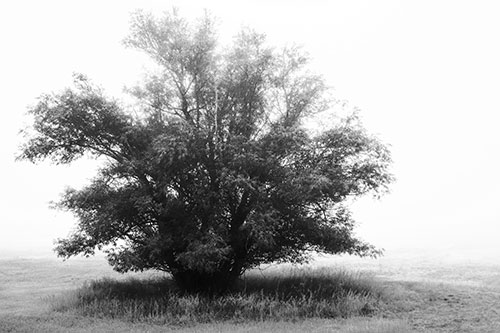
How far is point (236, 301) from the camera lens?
21.4 meters

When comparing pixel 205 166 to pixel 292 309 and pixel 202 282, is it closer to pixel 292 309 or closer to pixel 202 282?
pixel 202 282

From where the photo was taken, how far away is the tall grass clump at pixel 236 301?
2000 centimetres

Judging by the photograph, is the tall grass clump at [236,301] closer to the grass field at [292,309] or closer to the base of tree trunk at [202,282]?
the grass field at [292,309]

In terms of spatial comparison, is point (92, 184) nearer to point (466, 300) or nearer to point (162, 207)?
point (162, 207)

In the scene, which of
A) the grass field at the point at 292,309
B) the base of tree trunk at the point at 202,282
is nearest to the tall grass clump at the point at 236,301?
the grass field at the point at 292,309

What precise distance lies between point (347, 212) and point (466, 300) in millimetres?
7290

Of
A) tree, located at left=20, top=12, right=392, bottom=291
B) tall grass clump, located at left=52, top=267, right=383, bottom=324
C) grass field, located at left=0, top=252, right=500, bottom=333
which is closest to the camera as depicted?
grass field, located at left=0, top=252, right=500, bottom=333

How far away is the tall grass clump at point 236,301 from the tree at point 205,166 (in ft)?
5.10

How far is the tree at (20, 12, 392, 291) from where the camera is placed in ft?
75.2

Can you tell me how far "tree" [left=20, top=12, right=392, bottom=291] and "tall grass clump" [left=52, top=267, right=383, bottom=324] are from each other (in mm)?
1554

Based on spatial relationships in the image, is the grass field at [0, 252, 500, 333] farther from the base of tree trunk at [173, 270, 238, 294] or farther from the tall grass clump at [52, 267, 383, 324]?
the base of tree trunk at [173, 270, 238, 294]

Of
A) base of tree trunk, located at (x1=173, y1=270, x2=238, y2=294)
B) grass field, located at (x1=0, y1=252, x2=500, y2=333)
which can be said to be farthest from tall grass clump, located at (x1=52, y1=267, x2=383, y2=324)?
base of tree trunk, located at (x1=173, y1=270, x2=238, y2=294)

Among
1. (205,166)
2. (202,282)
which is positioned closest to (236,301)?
(202,282)

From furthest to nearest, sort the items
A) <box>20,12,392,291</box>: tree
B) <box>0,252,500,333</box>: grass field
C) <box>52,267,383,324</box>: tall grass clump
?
<box>20,12,392,291</box>: tree → <box>52,267,383,324</box>: tall grass clump → <box>0,252,500,333</box>: grass field
